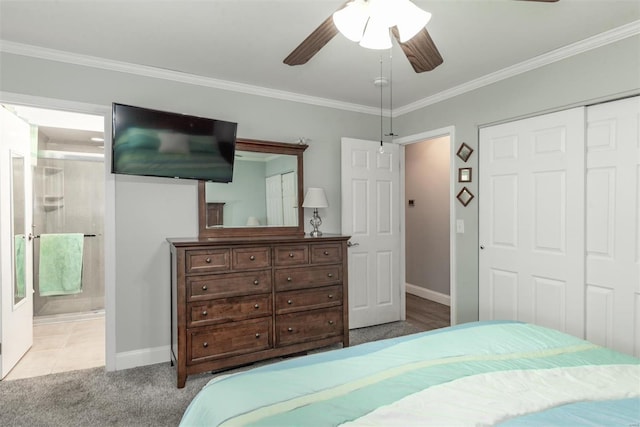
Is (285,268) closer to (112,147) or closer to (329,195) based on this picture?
(329,195)

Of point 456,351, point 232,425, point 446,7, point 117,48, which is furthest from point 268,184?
point 232,425

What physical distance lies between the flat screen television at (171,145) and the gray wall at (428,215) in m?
2.99

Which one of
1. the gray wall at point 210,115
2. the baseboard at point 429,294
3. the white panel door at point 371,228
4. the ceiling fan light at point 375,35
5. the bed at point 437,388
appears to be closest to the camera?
the bed at point 437,388

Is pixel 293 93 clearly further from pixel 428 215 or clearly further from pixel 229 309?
pixel 428 215

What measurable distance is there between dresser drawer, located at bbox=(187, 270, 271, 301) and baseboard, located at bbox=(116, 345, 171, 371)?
32.3 inches

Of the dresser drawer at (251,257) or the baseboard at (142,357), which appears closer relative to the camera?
the dresser drawer at (251,257)

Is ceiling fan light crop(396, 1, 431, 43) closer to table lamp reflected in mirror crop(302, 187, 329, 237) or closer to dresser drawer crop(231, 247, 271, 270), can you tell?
→ dresser drawer crop(231, 247, 271, 270)

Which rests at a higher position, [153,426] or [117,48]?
[117,48]

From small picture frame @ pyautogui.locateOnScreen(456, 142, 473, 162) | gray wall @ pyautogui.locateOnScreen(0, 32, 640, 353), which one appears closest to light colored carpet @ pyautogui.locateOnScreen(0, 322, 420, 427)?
gray wall @ pyautogui.locateOnScreen(0, 32, 640, 353)

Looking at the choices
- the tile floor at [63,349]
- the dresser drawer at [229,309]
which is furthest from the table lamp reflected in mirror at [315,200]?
the tile floor at [63,349]

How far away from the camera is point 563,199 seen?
2646 mm

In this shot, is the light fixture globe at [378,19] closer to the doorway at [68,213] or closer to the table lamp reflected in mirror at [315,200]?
the table lamp reflected in mirror at [315,200]

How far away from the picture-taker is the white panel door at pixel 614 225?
90.4 inches

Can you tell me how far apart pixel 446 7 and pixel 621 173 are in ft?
5.24
